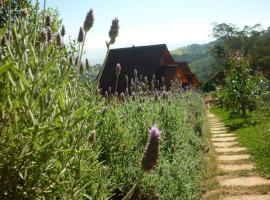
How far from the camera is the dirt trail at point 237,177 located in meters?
6.68

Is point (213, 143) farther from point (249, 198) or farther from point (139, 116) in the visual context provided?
point (139, 116)

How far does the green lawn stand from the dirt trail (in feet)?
0.60

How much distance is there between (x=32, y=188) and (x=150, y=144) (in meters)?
0.66

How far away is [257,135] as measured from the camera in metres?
11.8

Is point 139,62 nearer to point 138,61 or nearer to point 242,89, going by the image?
point 138,61

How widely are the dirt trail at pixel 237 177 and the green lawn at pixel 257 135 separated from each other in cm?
18

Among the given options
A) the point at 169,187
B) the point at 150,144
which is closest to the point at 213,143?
the point at 169,187

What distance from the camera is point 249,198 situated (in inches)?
255

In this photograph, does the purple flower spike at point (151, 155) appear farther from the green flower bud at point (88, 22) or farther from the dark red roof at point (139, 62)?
A: the dark red roof at point (139, 62)

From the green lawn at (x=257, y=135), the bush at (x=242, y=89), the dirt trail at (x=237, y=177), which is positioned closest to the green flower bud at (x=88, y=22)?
the dirt trail at (x=237, y=177)

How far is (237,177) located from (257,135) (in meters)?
4.38

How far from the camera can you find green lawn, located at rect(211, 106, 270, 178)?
8.63 metres

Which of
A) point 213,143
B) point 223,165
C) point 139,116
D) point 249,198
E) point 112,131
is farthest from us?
point 213,143

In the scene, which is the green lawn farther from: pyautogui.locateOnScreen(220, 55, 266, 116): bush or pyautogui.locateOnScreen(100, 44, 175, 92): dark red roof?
pyautogui.locateOnScreen(100, 44, 175, 92): dark red roof
